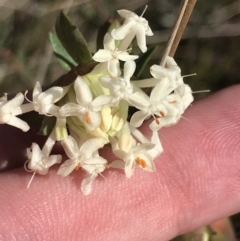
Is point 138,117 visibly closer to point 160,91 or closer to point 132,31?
point 160,91

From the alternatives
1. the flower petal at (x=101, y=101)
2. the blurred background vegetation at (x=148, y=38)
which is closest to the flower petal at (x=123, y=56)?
the flower petal at (x=101, y=101)

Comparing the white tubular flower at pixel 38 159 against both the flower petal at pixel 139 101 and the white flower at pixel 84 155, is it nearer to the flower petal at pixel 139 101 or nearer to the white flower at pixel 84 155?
the white flower at pixel 84 155

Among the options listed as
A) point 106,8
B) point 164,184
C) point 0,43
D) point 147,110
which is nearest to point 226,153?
point 164,184

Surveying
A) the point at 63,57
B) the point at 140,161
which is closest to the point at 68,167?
the point at 140,161

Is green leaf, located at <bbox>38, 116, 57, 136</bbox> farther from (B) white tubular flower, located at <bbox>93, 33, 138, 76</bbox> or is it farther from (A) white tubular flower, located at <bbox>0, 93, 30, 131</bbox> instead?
(B) white tubular flower, located at <bbox>93, 33, 138, 76</bbox>

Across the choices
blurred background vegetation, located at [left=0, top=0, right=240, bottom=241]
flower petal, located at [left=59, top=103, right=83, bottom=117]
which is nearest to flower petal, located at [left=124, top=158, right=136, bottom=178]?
flower petal, located at [left=59, top=103, right=83, bottom=117]
